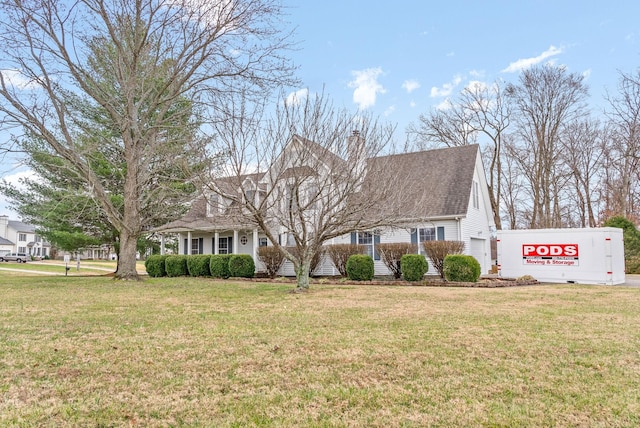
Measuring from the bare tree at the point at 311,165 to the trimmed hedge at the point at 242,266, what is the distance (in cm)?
733

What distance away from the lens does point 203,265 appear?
786 inches

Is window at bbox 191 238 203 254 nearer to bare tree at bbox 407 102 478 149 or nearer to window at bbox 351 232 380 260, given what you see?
window at bbox 351 232 380 260

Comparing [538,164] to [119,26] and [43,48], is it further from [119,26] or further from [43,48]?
[43,48]

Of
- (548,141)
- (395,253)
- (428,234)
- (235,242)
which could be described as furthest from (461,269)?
(548,141)

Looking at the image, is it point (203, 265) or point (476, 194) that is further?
point (203, 265)

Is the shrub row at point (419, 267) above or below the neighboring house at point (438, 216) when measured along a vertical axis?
below

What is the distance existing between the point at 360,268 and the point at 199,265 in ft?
26.1

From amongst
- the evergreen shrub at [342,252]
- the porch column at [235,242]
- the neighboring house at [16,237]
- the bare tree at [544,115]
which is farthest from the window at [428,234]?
the neighboring house at [16,237]

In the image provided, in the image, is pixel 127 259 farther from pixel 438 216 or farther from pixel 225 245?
pixel 438 216

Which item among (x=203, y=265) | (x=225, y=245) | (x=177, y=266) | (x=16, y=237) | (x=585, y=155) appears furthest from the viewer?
(x=16, y=237)

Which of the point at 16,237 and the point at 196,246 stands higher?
the point at 16,237

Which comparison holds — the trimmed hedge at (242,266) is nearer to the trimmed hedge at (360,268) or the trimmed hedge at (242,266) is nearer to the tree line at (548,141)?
the trimmed hedge at (360,268)

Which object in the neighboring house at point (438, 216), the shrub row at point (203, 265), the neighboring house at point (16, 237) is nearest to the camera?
the neighboring house at point (438, 216)

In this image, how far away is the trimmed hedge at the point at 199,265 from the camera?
786 inches
